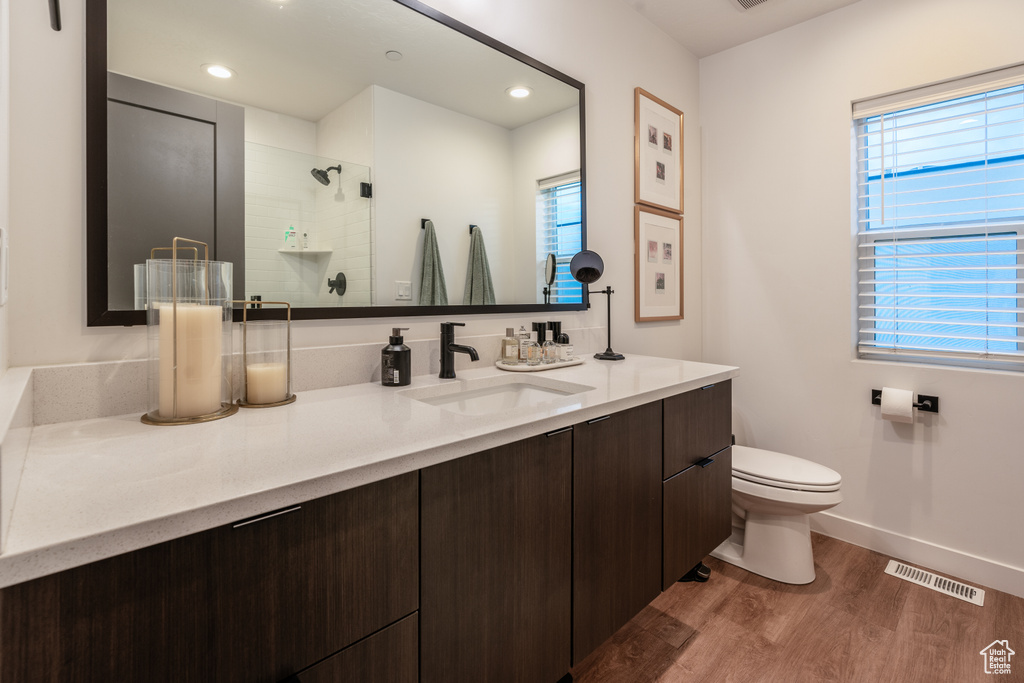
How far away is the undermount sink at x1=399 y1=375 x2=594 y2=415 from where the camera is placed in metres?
1.36

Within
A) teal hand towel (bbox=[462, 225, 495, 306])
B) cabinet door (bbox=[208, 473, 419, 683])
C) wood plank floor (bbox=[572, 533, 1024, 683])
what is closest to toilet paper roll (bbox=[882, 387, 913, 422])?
wood plank floor (bbox=[572, 533, 1024, 683])

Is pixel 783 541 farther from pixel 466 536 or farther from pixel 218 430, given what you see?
pixel 218 430

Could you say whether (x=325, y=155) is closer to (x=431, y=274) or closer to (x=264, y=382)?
(x=431, y=274)

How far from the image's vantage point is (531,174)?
1.86 m

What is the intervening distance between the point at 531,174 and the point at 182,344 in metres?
1.35

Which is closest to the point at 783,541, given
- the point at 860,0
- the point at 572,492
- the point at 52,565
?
the point at 572,492

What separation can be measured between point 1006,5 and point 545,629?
9.35 ft

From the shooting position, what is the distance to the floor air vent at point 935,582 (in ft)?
6.18

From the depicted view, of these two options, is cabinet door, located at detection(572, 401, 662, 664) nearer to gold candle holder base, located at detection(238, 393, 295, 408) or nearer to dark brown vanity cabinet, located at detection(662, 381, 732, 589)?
dark brown vanity cabinet, located at detection(662, 381, 732, 589)

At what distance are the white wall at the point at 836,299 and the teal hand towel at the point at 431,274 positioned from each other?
1.89m

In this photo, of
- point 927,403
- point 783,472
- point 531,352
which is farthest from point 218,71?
point 927,403

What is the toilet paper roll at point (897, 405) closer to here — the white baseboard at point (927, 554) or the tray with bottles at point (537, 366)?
the white baseboard at point (927, 554)

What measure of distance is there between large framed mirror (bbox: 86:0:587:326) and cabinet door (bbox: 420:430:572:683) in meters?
0.68

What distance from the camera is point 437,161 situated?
5.14 feet
